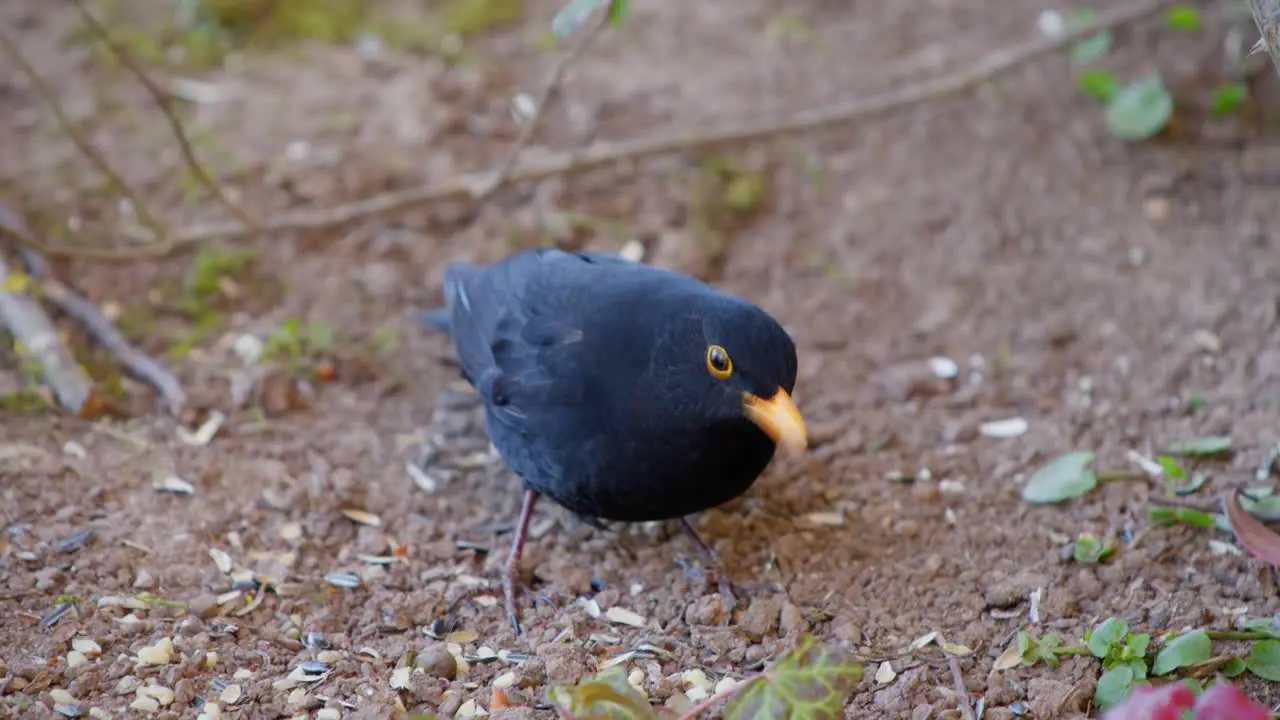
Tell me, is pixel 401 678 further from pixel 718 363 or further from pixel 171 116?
pixel 171 116

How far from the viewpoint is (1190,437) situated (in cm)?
378

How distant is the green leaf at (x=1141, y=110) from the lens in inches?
192

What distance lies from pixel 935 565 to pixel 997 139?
2.48 meters

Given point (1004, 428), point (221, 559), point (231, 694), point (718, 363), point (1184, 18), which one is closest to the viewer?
point (231, 694)

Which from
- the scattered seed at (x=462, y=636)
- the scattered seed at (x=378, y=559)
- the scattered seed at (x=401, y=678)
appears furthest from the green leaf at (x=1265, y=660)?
the scattered seed at (x=378, y=559)

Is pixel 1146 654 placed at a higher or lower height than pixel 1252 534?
lower

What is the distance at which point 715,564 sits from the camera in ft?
11.5

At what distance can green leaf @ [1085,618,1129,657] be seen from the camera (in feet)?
9.67

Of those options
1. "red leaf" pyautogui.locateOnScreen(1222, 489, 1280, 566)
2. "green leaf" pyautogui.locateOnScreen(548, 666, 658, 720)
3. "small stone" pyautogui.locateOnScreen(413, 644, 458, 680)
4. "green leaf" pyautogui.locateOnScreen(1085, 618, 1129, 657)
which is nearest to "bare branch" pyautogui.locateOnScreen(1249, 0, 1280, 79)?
"red leaf" pyautogui.locateOnScreen(1222, 489, 1280, 566)

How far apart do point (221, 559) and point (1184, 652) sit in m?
2.69

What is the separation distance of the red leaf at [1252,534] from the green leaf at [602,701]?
1759 millimetres

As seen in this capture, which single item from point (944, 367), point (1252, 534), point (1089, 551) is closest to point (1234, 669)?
point (1252, 534)

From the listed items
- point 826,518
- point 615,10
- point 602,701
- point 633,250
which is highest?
point 615,10

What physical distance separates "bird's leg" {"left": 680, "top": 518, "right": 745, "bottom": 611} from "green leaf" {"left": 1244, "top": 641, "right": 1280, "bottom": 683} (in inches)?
53.4
